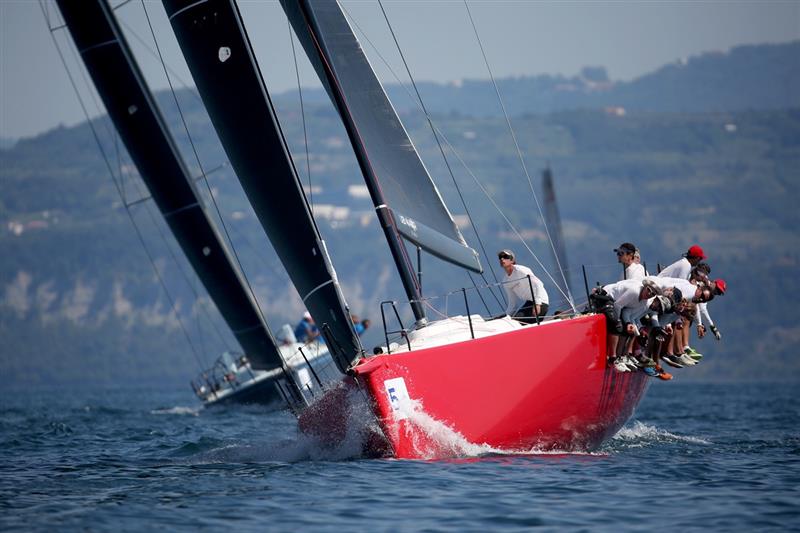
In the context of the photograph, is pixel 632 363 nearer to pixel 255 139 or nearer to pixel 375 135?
pixel 375 135

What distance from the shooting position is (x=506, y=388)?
10.6 metres

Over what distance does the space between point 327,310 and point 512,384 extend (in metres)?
1.80

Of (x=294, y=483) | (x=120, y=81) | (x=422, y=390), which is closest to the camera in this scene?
(x=294, y=483)

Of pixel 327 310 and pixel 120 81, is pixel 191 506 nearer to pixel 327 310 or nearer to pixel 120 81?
pixel 327 310

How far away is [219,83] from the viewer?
1189 centimetres

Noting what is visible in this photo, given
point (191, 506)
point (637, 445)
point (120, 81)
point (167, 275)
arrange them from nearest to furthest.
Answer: point (191, 506) < point (637, 445) < point (120, 81) < point (167, 275)

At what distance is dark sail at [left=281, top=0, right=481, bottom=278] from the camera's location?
10977mm

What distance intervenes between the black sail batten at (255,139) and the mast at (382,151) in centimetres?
62

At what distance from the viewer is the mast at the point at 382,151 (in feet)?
35.6

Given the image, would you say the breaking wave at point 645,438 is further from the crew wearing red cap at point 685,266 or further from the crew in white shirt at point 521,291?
the crew in white shirt at point 521,291

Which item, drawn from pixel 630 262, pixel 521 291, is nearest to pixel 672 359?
pixel 630 262

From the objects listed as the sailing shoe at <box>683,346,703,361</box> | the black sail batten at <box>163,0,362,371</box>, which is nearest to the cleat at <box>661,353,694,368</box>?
the sailing shoe at <box>683,346,703,361</box>

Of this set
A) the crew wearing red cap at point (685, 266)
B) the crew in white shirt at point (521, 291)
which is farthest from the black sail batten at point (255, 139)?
the crew wearing red cap at point (685, 266)

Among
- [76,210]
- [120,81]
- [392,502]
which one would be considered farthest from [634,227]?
[392,502]
